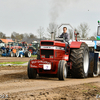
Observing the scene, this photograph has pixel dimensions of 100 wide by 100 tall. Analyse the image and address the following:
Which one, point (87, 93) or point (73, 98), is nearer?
point (73, 98)

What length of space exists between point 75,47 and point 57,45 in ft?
2.68

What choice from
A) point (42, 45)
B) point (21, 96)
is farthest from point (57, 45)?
point (21, 96)

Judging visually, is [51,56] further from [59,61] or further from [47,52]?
[59,61]

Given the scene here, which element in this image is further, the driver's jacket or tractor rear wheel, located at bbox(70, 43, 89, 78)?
the driver's jacket

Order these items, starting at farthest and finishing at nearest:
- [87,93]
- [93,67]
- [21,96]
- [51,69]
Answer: [93,67]
[51,69]
[87,93]
[21,96]

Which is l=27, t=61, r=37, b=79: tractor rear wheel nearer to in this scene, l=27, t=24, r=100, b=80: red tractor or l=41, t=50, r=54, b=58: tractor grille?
l=27, t=24, r=100, b=80: red tractor

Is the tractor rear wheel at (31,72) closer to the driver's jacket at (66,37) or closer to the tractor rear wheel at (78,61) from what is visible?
the tractor rear wheel at (78,61)

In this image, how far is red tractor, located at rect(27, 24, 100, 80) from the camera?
320 inches

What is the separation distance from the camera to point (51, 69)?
8.34 m

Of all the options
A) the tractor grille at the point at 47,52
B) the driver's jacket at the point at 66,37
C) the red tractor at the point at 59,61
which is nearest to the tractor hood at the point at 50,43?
the red tractor at the point at 59,61

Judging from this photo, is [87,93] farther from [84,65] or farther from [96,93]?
[84,65]

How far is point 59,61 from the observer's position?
8.17 meters

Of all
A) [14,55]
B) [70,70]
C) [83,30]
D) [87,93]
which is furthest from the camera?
[83,30]

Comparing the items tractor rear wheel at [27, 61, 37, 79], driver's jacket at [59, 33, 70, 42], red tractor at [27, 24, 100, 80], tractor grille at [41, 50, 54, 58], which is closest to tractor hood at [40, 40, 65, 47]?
red tractor at [27, 24, 100, 80]
